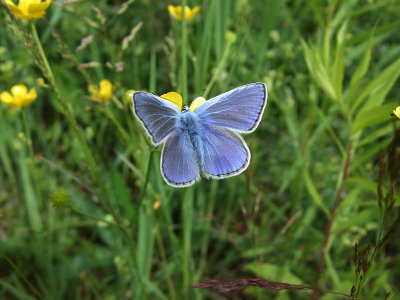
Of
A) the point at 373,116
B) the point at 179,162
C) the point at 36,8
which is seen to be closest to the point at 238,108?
the point at 179,162

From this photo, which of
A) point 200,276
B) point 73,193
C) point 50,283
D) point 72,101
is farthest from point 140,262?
point 72,101

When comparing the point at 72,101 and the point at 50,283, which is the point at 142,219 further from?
the point at 72,101

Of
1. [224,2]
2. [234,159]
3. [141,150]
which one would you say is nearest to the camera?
[234,159]

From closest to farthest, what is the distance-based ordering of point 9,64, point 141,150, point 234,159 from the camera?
point 234,159
point 141,150
point 9,64

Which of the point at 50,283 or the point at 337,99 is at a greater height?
the point at 337,99

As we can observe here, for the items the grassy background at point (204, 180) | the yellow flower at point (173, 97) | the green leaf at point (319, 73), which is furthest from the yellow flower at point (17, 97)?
the green leaf at point (319, 73)

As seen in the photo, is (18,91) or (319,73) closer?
(319,73)

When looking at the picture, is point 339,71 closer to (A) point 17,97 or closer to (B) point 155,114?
(B) point 155,114
